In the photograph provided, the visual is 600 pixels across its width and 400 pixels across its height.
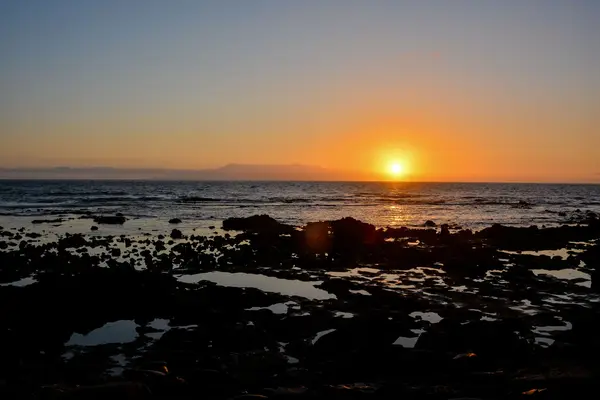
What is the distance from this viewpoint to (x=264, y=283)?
19875 millimetres

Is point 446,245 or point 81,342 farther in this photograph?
point 446,245

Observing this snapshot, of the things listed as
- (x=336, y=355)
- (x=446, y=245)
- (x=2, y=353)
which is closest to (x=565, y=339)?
(x=336, y=355)

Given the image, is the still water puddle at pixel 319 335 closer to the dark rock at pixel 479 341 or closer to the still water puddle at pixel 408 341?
the still water puddle at pixel 408 341

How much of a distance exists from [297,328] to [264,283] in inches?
261

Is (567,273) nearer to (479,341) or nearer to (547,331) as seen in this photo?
Answer: (547,331)

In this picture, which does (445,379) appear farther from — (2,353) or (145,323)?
(2,353)

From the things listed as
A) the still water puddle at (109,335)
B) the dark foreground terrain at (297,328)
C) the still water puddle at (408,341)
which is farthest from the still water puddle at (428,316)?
the still water puddle at (109,335)

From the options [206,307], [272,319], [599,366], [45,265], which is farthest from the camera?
[45,265]

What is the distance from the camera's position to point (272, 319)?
1412 centimetres

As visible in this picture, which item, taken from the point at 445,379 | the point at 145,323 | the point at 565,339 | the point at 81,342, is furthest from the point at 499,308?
the point at 81,342

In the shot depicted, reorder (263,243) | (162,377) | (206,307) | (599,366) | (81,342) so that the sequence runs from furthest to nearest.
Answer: (263,243)
(206,307)
(81,342)
(599,366)
(162,377)

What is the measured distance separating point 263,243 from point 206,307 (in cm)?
1615

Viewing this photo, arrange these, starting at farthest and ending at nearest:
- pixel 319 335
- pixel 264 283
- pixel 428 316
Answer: pixel 264 283, pixel 428 316, pixel 319 335

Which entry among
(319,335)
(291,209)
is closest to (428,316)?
(319,335)
